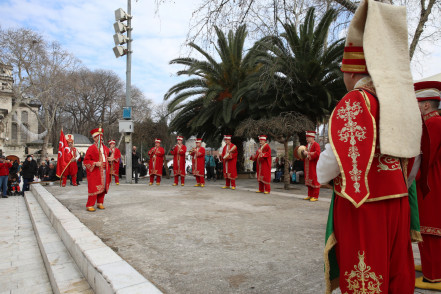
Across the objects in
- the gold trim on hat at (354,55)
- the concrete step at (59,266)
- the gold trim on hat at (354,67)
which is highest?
the gold trim on hat at (354,55)

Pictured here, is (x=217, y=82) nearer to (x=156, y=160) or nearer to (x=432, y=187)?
(x=156, y=160)

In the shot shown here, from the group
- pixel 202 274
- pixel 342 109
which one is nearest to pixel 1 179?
pixel 202 274

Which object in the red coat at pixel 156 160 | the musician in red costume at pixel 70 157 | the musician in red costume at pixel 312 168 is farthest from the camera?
the red coat at pixel 156 160

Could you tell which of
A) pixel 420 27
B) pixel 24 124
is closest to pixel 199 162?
pixel 420 27

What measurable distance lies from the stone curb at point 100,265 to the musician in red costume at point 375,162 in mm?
1556

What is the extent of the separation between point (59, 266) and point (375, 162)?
3843mm

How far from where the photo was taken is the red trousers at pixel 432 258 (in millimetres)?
2875

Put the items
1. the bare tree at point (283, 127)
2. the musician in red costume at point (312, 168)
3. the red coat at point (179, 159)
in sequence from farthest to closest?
the red coat at point (179, 159) → the bare tree at point (283, 127) → the musician in red costume at point (312, 168)

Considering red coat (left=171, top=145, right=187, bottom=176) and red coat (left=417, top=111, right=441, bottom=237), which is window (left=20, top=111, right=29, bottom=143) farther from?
red coat (left=417, top=111, right=441, bottom=237)

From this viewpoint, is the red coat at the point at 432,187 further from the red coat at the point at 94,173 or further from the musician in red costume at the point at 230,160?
the musician in red costume at the point at 230,160

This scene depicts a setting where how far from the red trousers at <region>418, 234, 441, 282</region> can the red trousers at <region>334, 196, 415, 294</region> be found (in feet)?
4.14

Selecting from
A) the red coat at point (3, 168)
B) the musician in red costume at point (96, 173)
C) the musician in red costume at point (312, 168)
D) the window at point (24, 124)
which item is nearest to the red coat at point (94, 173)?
the musician in red costume at point (96, 173)

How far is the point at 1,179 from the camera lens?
12.3 meters

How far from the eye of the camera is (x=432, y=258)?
293cm
